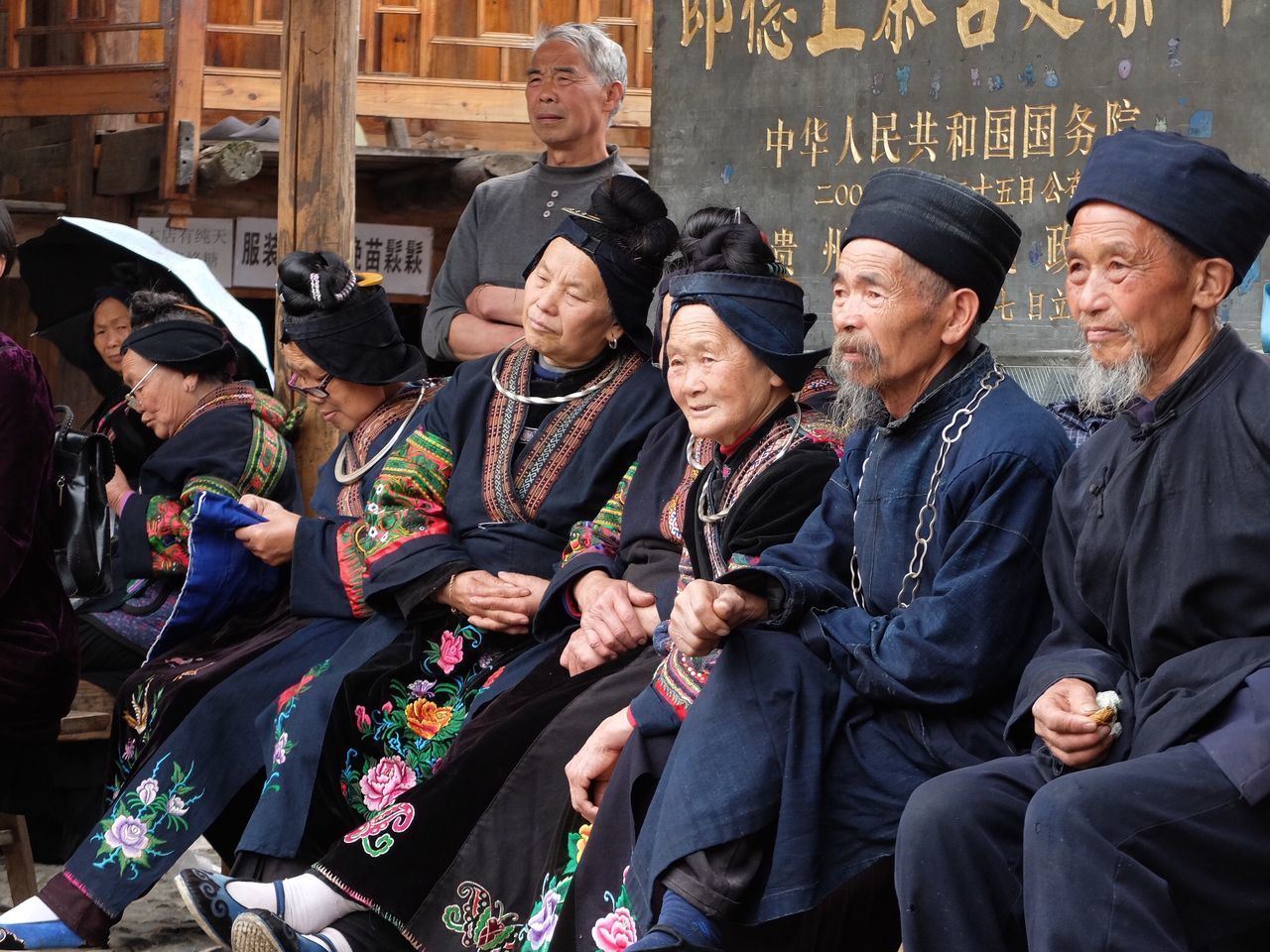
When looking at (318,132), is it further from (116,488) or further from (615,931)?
(615,931)

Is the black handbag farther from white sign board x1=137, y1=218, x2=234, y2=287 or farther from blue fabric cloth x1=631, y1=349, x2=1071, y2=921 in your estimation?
white sign board x1=137, y1=218, x2=234, y2=287

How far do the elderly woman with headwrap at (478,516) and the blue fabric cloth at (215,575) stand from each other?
546 mm

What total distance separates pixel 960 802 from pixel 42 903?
2.60m

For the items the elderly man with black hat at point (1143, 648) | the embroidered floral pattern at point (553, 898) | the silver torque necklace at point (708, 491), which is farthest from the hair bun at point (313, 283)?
the elderly man with black hat at point (1143, 648)

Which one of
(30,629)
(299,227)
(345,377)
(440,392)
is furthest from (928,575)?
(299,227)

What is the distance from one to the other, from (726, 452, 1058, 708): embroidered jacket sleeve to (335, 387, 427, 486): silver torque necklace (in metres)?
1.99

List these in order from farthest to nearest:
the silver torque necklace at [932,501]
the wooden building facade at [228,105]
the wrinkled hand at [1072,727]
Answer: the wooden building facade at [228,105] → the silver torque necklace at [932,501] → the wrinkled hand at [1072,727]

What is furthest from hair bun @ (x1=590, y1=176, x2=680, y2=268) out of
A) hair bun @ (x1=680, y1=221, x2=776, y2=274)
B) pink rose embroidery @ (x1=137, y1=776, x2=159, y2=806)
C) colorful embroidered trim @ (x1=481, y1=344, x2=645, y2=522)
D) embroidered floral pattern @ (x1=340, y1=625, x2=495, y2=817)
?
pink rose embroidery @ (x1=137, y1=776, x2=159, y2=806)

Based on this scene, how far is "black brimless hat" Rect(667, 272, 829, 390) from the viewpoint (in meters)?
3.72

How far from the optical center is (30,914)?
168 inches

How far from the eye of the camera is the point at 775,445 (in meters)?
3.76

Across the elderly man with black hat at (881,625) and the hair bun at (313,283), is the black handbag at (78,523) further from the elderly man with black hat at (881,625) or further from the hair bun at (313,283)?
the elderly man with black hat at (881,625)

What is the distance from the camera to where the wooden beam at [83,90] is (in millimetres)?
7828

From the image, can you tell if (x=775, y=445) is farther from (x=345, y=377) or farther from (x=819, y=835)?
(x=345, y=377)
